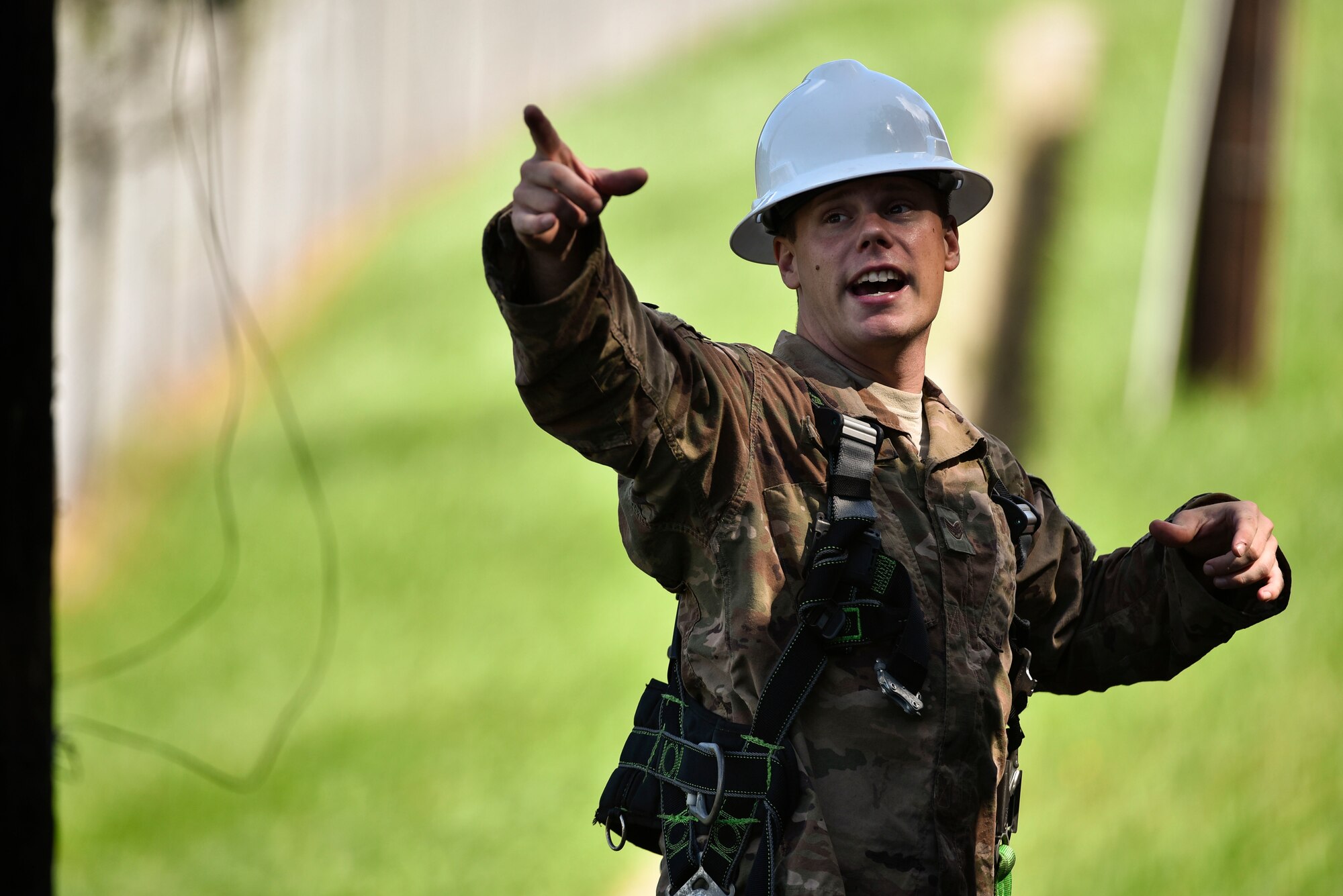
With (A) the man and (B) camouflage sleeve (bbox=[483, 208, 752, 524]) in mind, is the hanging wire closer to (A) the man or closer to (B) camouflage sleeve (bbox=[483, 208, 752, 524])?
(A) the man

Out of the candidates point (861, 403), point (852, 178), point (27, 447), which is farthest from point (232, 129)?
point (861, 403)

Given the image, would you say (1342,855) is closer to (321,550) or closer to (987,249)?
(987,249)

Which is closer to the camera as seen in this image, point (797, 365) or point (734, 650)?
point (734, 650)

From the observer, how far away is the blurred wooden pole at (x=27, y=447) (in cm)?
338

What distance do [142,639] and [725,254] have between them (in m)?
4.42

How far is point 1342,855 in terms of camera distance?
566 cm

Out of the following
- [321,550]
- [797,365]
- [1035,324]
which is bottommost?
[797,365]

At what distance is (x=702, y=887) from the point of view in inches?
85.7

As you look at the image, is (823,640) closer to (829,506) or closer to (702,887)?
(829,506)

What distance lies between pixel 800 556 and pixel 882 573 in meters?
0.13

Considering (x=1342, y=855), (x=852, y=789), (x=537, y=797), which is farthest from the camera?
(x=537, y=797)

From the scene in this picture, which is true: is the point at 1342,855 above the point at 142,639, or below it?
below

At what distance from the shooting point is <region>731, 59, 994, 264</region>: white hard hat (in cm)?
240

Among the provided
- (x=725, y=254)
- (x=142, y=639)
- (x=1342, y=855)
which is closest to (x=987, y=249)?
(x=725, y=254)
